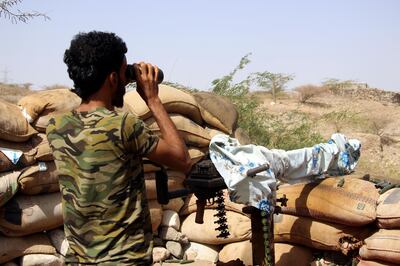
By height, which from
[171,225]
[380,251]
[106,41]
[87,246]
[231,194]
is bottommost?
[171,225]

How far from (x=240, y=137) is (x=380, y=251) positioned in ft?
6.55

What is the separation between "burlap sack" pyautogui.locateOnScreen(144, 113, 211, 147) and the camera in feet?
15.6

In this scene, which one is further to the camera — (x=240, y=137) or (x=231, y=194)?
(x=240, y=137)

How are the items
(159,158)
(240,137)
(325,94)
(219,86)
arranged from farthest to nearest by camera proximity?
(325,94)
(219,86)
(240,137)
(159,158)

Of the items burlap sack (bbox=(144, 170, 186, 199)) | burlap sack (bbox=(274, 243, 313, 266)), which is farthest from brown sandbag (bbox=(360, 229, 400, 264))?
burlap sack (bbox=(144, 170, 186, 199))

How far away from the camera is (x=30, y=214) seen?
4.11 meters

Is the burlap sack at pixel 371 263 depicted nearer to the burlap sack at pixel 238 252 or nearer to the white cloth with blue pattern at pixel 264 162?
the white cloth with blue pattern at pixel 264 162

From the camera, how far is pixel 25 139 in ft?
13.7

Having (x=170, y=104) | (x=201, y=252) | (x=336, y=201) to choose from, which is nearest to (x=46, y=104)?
(x=170, y=104)

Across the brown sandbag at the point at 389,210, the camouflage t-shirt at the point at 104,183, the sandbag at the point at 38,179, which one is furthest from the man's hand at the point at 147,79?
the sandbag at the point at 38,179

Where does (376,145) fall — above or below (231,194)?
below

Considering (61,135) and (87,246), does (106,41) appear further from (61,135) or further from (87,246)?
(87,246)

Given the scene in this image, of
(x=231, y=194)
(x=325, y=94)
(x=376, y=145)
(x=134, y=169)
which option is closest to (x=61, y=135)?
(x=134, y=169)

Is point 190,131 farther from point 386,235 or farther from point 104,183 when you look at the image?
point 104,183
